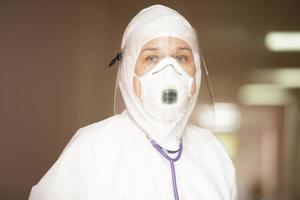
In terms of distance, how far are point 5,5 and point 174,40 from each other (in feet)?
5.89

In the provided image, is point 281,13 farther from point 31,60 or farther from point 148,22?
point 148,22

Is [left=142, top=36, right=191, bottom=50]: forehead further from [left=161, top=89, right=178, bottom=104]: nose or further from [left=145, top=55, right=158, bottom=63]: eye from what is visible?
[left=161, top=89, right=178, bottom=104]: nose

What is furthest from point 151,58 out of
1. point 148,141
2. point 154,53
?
point 148,141

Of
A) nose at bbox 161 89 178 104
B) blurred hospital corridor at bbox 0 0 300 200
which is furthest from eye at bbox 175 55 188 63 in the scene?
blurred hospital corridor at bbox 0 0 300 200

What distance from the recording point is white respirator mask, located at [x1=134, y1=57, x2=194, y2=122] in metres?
1.21

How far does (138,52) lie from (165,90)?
0.14 meters

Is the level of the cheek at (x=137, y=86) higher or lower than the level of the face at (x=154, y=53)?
lower

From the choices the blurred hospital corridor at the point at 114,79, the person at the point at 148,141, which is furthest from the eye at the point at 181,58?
the blurred hospital corridor at the point at 114,79

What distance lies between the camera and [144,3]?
280 centimetres

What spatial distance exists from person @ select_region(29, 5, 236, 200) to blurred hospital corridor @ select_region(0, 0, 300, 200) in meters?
1.43

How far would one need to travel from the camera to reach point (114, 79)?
110 inches

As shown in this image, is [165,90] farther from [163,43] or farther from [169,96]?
[163,43]

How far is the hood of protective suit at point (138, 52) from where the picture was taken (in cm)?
125

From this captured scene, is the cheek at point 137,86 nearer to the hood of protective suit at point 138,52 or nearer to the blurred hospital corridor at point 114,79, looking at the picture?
the hood of protective suit at point 138,52
